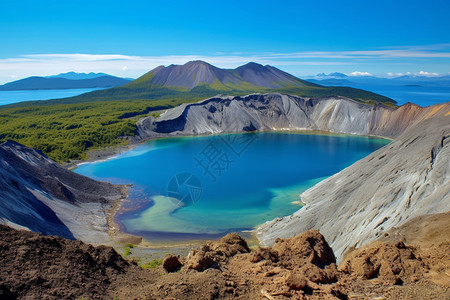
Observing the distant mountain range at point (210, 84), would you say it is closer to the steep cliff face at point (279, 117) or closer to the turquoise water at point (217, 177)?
the steep cliff face at point (279, 117)

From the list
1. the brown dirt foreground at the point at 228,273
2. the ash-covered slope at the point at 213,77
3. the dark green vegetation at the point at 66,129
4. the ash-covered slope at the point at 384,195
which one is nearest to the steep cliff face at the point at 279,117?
the dark green vegetation at the point at 66,129

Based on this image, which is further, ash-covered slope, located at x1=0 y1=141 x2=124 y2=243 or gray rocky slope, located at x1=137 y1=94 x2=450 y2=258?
ash-covered slope, located at x1=0 y1=141 x2=124 y2=243

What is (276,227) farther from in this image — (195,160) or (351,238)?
(195,160)

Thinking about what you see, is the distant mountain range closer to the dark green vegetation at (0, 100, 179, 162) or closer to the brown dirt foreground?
the dark green vegetation at (0, 100, 179, 162)

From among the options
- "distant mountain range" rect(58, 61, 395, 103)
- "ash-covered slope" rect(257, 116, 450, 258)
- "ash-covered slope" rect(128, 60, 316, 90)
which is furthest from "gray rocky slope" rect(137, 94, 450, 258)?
"ash-covered slope" rect(128, 60, 316, 90)

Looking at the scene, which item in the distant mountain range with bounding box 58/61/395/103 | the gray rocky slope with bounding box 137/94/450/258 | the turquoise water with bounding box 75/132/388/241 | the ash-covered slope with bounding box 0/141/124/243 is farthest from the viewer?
the distant mountain range with bounding box 58/61/395/103

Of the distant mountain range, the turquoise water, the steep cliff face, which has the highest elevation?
the distant mountain range
